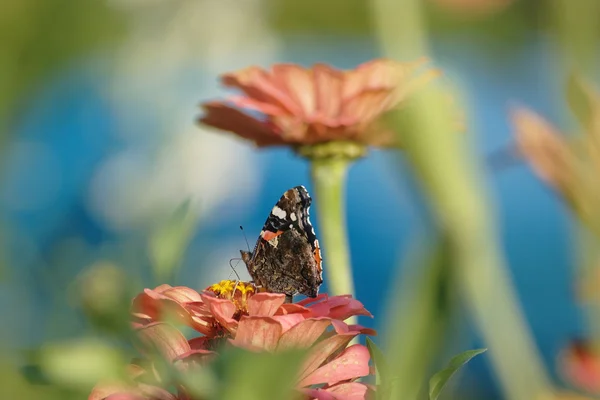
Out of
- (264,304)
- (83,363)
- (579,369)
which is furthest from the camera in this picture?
(579,369)

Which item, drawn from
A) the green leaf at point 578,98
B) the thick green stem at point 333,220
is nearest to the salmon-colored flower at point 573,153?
the green leaf at point 578,98

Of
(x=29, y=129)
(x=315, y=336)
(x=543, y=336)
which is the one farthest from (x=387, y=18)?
(x=543, y=336)

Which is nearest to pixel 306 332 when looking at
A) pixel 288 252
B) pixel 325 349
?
pixel 325 349

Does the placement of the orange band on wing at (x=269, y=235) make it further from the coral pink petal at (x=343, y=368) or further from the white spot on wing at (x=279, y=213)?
the coral pink petal at (x=343, y=368)

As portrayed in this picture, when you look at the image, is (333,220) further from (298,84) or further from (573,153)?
(573,153)

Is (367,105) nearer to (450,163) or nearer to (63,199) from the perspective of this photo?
(63,199)

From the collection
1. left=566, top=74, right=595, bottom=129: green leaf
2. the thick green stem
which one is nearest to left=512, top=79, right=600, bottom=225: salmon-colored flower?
left=566, top=74, right=595, bottom=129: green leaf
